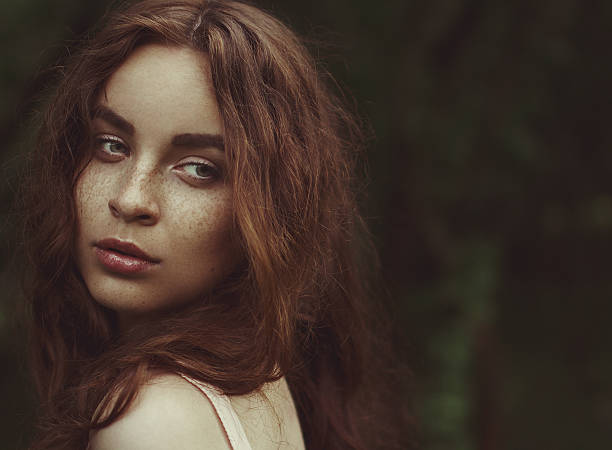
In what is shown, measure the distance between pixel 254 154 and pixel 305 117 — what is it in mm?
213

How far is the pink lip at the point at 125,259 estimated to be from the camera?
62.4 inches

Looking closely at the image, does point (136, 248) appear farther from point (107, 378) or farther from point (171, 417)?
point (171, 417)

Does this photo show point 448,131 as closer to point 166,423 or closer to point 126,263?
point 126,263

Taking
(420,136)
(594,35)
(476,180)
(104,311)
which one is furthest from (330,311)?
(594,35)

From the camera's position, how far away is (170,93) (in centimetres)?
157

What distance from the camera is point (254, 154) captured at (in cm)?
159

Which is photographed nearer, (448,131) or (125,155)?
(125,155)

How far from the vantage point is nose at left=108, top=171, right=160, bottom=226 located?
60.7 inches

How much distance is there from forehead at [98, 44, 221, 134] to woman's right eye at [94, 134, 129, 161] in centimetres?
7

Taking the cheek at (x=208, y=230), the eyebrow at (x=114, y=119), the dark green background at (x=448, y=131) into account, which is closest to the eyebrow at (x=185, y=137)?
the eyebrow at (x=114, y=119)

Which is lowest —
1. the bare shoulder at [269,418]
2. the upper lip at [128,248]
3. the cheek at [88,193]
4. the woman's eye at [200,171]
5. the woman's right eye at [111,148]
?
the bare shoulder at [269,418]

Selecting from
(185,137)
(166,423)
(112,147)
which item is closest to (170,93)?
(185,137)

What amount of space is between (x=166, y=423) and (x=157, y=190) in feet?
1.65

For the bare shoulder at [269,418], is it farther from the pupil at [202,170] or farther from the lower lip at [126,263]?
the pupil at [202,170]
